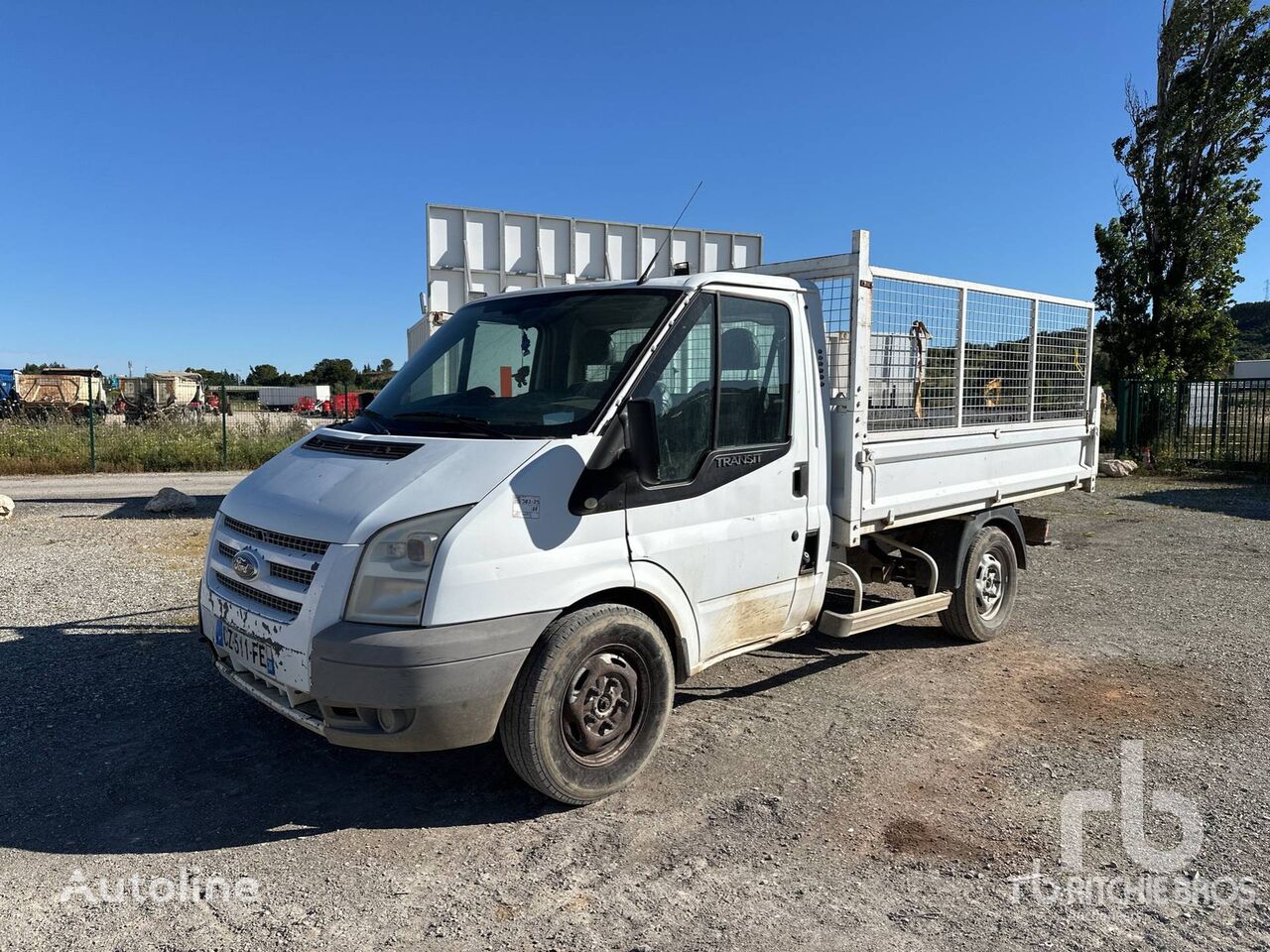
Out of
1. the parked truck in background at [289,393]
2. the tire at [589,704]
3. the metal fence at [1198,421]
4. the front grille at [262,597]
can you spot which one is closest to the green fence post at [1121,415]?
the metal fence at [1198,421]

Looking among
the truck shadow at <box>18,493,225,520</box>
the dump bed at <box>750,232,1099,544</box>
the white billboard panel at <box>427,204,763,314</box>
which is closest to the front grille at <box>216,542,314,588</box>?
the dump bed at <box>750,232,1099,544</box>

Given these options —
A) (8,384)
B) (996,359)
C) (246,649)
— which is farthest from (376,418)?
(8,384)

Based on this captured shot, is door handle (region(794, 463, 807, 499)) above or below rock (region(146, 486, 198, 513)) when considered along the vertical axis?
above

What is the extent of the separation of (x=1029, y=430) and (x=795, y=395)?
2.89m

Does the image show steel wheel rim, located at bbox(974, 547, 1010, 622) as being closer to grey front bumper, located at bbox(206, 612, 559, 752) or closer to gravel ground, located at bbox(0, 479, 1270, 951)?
gravel ground, located at bbox(0, 479, 1270, 951)

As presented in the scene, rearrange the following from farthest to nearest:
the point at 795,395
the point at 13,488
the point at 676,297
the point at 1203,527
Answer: the point at 13,488
the point at 1203,527
the point at 795,395
the point at 676,297

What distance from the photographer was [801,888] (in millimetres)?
3234

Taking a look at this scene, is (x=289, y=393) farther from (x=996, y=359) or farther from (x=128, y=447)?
(x=996, y=359)

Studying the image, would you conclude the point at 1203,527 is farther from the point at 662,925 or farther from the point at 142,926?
the point at 142,926

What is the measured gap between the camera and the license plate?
140 inches

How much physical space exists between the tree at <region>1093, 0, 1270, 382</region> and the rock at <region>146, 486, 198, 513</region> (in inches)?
819

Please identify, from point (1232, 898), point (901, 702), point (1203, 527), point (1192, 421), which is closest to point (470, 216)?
point (901, 702)

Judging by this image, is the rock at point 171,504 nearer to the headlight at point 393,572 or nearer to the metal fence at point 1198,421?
the headlight at point 393,572

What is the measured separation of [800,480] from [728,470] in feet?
1.89
